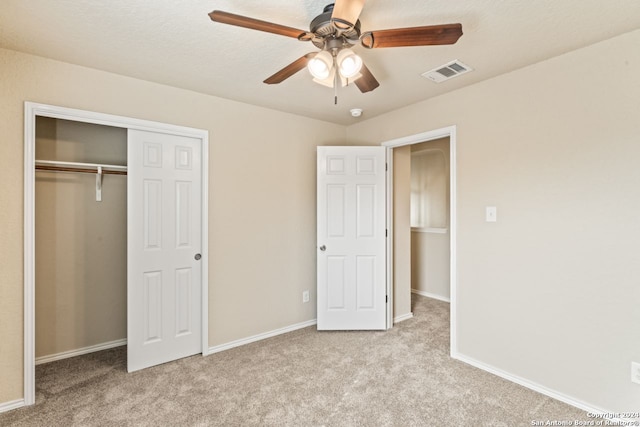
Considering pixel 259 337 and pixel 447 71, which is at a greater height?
pixel 447 71

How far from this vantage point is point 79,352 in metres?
2.89

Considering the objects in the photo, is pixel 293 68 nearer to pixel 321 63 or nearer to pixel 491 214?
pixel 321 63

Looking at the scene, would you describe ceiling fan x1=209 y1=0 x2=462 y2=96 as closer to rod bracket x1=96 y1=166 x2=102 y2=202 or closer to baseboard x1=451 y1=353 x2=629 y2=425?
rod bracket x1=96 y1=166 x2=102 y2=202

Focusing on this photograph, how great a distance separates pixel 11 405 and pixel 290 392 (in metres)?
1.84

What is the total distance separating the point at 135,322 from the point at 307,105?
8.22 ft

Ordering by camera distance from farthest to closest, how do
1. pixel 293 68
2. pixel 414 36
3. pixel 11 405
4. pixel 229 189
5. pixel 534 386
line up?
1. pixel 229 189
2. pixel 534 386
3. pixel 11 405
4. pixel 293 68
5. pixel 414 36

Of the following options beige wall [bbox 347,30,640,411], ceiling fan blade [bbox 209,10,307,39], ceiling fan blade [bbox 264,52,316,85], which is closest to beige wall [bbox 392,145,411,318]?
beige wall [bbox 347,30,640,411]

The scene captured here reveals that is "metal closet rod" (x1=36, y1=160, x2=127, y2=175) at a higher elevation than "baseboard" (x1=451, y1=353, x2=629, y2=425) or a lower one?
higher

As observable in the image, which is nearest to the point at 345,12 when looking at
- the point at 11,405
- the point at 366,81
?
the point at 366,81

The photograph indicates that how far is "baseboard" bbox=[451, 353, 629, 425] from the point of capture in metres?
2.04

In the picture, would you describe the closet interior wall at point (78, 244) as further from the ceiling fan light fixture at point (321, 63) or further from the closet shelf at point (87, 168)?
the ceiling fan light fixture at point (321, 63)

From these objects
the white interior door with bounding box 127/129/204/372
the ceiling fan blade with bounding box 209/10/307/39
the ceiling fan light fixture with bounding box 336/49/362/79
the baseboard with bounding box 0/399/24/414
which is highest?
the ceiling fan blade with bounding box 209/10/307/39

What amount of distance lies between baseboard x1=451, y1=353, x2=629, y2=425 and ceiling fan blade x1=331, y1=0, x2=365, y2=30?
269 centimetres

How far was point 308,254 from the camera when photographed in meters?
3.64
